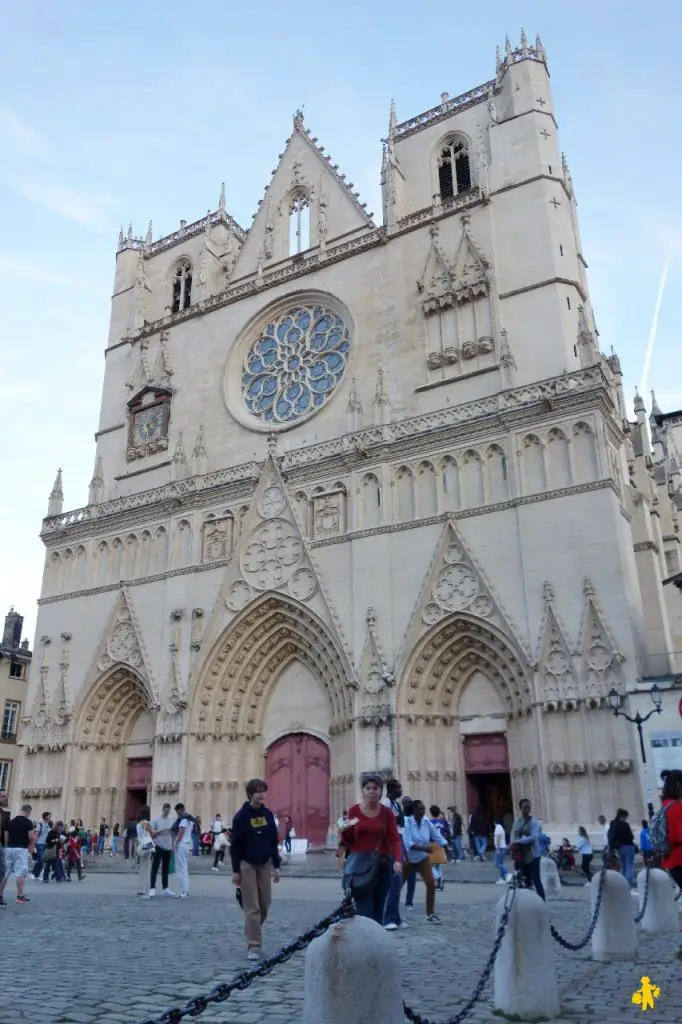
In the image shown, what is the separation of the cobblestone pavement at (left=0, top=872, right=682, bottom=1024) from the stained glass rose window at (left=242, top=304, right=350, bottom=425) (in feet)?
64.2

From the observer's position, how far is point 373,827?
7051 mm

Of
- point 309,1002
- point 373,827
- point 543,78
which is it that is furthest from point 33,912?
point 543,78

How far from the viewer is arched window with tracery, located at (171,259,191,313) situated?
1404 inches

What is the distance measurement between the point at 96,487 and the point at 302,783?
564 inches

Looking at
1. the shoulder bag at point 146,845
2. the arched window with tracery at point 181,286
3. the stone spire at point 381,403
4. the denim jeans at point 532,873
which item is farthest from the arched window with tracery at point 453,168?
the denim jeans at point 532,873

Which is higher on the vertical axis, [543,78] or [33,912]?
[543,78]

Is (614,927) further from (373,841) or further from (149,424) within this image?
(149,424)

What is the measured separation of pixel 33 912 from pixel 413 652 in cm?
1301

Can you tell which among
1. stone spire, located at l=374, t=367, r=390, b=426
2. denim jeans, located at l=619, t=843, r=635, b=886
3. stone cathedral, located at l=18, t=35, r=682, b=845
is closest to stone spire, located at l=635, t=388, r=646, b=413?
stone cathedral, located at l=18, t=35, r=682, b=845

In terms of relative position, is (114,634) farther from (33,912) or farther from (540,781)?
(33,912)

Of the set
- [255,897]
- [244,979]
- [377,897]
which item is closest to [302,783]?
[255,897]

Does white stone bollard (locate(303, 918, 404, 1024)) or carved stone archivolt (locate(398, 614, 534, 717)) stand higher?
carved stone archivolt (locate(398, 614, 534, 717))

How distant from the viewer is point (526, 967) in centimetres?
521

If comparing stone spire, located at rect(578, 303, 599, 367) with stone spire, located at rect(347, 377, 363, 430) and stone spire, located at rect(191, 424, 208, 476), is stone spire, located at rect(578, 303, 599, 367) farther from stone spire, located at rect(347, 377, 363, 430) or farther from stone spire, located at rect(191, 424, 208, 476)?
stone spire, located at rect(191, 424, 208, 476)
